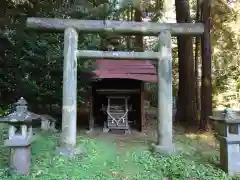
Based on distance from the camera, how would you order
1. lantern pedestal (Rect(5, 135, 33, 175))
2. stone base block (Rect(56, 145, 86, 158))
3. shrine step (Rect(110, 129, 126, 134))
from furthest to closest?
shrine step (Rect(110, 129, 126, 134)) < stone base block (Rect(56, 145, 86, 158)) < lantern pedestal (Rect(5, 135, 33, 175))

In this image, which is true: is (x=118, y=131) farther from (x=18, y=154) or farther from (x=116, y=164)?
(x=18, y=154)

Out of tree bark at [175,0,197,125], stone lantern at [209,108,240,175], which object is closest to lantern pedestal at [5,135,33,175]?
stone lantern at [209,108,240,175]

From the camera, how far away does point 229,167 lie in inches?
228

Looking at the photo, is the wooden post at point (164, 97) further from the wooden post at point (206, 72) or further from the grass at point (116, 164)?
the wooden post at point (206, 72)

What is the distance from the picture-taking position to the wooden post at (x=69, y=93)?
21.4ft

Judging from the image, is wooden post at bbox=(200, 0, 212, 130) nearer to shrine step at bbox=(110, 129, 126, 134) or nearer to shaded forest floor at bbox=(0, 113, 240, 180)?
shaded forest floor at bbox=(0, 113, 240, 180)

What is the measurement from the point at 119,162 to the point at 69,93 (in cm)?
204

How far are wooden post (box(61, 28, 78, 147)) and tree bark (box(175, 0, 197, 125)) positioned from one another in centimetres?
508

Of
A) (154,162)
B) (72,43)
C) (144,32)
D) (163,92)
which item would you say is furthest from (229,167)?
(72,43)

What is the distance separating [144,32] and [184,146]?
10.9ft

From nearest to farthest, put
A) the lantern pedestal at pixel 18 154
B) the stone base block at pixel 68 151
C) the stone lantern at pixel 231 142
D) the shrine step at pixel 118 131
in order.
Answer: the lantern pedestal at pixel 18 154
the stone lantern at pixel 231 142
the stone base block at pixel 68 151
the shrine step at pixel 118 131

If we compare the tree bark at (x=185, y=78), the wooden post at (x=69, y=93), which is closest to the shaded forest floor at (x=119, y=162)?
the wooden post at (x=69, y=93)

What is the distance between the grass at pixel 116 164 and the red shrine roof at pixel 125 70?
2.45m

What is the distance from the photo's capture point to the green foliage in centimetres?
550
